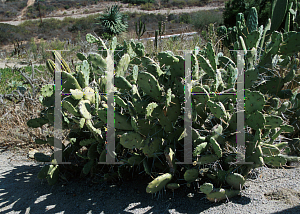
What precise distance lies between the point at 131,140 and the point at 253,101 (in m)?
1.05

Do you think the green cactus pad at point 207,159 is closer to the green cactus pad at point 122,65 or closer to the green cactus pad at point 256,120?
the green cactus pad at point 256,120

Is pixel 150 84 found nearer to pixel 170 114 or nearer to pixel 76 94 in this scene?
pixel 170 114

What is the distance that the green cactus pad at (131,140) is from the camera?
2.14 m

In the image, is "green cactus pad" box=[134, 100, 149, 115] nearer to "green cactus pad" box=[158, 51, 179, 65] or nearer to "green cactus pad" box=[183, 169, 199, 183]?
"green cactus pad" box=[158, 51, 179, 65]

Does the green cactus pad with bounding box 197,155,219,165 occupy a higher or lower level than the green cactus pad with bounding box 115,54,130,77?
lower

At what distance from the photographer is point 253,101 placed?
2.09 metres

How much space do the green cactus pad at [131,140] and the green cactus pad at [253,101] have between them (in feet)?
3.06

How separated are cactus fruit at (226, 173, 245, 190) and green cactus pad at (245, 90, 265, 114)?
1.78ft

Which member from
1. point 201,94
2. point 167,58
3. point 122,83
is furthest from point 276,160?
point 122,83

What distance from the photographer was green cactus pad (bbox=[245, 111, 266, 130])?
2.07 metres

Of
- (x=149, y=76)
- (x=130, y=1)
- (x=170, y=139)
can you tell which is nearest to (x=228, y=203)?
(x=170, y=139)

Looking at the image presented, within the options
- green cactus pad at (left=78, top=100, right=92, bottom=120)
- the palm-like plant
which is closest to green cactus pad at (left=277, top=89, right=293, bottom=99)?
green cactus pad at (left=78, top=100, right=92, bottom=120)

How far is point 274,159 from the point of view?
7.39ft

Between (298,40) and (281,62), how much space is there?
1.24ft
